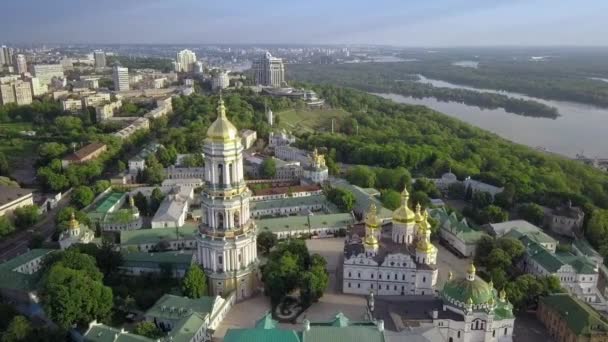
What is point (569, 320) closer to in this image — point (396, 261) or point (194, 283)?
point (396, 261)

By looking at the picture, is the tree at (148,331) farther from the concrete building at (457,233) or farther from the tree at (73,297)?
the concrete building at (457,233)

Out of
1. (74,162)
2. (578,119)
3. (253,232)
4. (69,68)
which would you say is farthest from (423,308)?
(69,68)

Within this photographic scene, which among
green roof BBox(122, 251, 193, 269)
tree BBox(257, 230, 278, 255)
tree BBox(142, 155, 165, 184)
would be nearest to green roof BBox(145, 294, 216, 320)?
green roof BBox(122, 251, 193, 269)

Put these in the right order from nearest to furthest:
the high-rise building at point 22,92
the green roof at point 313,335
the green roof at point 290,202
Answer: the green roof at point 313,335
the green roof at point 290,202
the high-rise building at point 22,92

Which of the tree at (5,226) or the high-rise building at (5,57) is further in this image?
the high-rise building at (5,57)

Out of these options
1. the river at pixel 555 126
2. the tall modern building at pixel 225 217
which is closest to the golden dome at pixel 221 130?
the tall modern building at pixel 225 217

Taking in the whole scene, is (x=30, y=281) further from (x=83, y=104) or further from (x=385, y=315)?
(x=83, y=104)

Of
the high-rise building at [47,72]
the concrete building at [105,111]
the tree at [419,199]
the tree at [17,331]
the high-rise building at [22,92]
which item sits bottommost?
the tree at [419,199]
